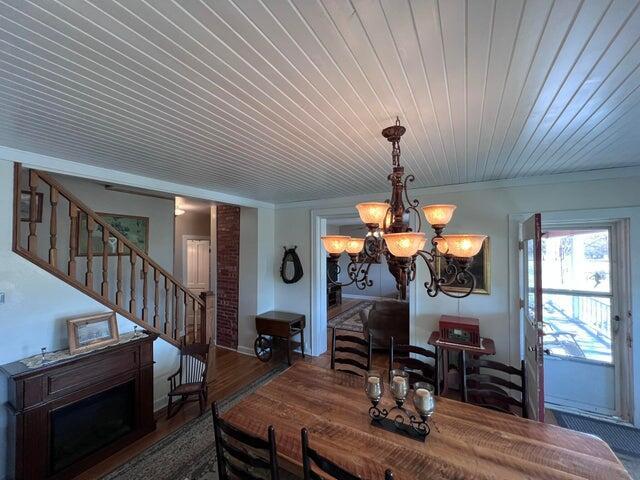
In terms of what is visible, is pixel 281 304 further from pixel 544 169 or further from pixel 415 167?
pixel 544 169

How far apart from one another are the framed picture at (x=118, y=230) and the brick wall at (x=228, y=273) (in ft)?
3.77

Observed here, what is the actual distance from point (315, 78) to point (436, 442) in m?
1.90

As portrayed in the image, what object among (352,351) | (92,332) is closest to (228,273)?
(92,332)

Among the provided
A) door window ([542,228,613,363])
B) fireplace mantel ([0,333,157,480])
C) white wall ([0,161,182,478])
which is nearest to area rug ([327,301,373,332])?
door window ([542,228,613,363])

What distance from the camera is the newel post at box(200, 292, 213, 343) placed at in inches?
140

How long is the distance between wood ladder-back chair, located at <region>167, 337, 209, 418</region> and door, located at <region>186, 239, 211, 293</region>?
12.9ft

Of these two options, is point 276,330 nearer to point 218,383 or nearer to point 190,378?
point 218,383

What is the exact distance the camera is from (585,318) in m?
3.05

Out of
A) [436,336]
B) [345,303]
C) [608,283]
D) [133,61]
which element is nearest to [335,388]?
[436,336]

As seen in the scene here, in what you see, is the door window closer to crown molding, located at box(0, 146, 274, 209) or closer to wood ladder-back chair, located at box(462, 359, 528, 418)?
wood ladder-back chair, located at box(462, 359, 528, 418)

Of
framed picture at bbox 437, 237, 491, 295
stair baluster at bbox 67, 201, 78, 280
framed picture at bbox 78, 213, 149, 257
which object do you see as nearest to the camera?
stair baluster at bbox 67, 201, 78, 280

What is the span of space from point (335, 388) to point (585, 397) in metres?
2.97

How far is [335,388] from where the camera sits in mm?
2004

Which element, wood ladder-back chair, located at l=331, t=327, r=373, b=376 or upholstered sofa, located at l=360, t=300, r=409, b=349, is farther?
upholstered sofa, located at l=360, t=300, r=409, b=349
